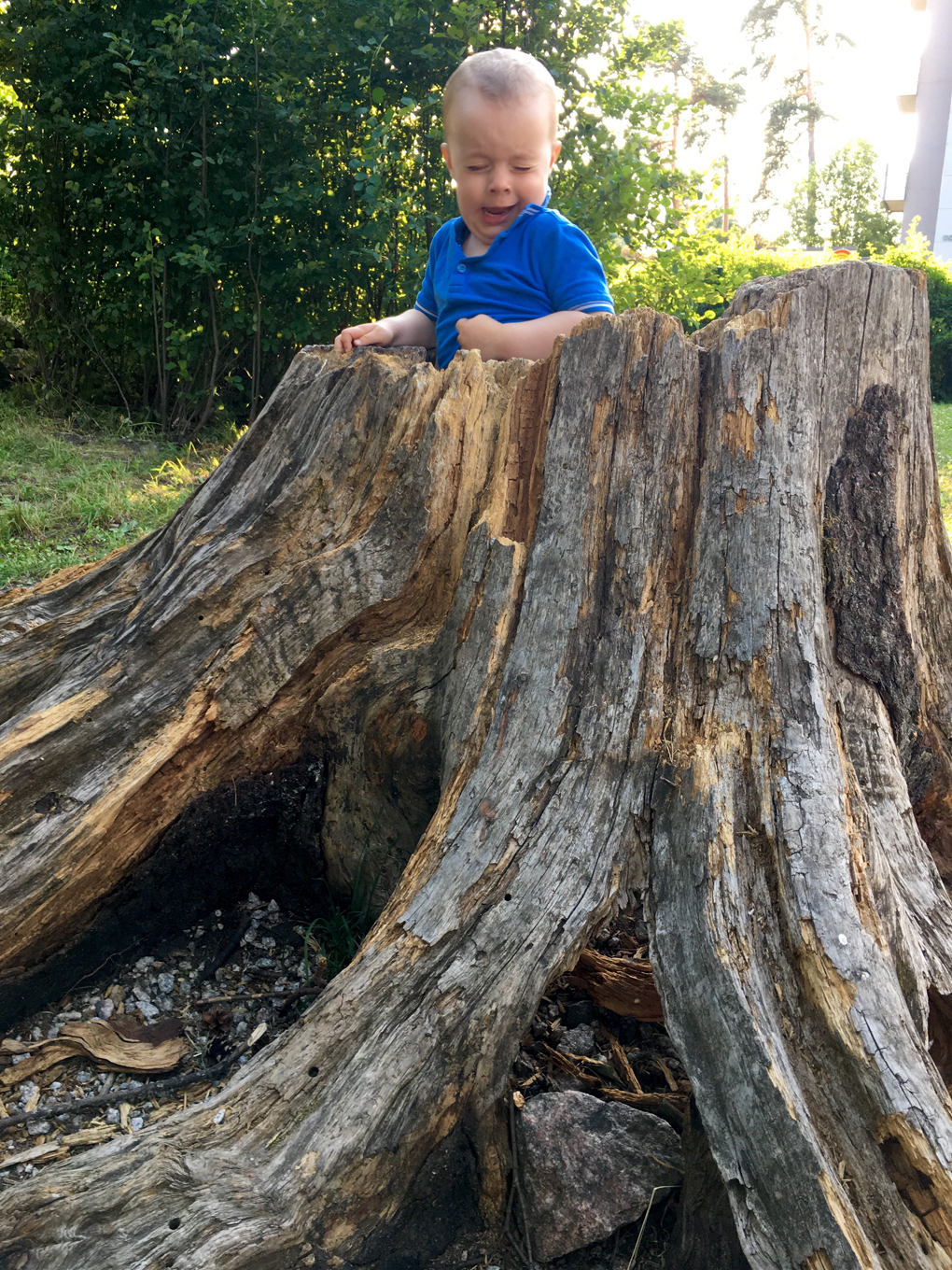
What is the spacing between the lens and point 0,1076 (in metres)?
1.87

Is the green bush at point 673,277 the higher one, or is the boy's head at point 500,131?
the green bush at point 673,277

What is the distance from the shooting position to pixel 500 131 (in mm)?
2623

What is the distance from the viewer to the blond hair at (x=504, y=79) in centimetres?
257

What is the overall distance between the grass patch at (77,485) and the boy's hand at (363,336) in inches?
72.9

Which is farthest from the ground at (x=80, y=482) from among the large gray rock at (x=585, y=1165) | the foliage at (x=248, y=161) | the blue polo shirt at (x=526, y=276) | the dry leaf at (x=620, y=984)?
the large gray rock at (x=585, y=1165)

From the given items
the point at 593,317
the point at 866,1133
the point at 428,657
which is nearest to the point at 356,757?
the point at 428,657

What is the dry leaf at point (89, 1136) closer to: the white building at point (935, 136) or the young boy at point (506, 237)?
the young boy at point (506, 237)

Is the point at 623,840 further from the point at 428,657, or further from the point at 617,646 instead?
the point at 428,657

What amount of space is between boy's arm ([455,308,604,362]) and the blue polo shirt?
108 millimetres

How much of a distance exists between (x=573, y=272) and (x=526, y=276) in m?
0.17

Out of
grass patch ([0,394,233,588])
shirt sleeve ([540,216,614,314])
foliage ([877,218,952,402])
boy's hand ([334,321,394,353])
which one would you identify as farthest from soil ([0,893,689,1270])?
foliage ([877,218,952,402])

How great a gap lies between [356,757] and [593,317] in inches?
46.6

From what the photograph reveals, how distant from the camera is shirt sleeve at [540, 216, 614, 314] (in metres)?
2.77

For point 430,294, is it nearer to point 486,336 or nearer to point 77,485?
point 486,336
